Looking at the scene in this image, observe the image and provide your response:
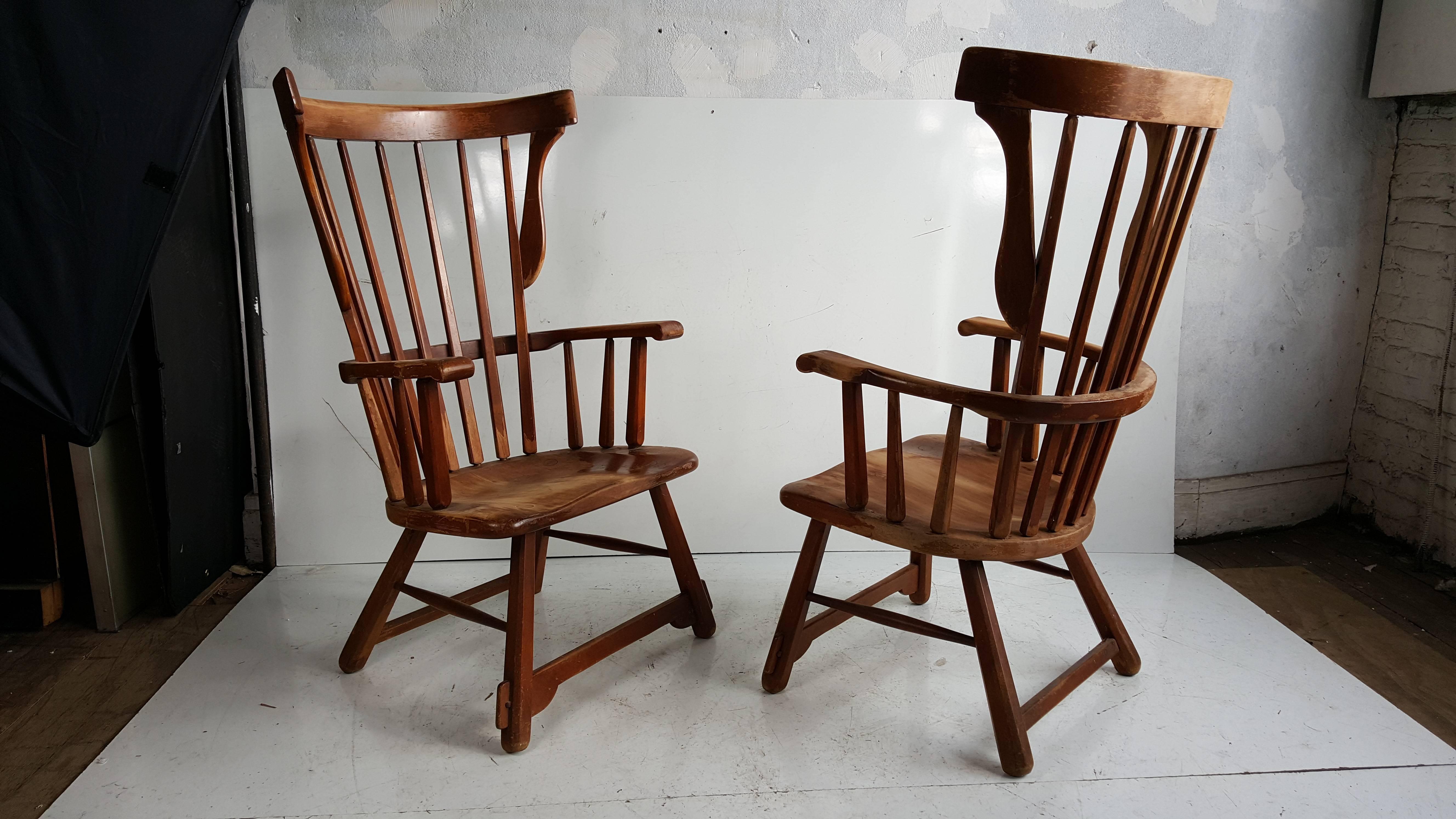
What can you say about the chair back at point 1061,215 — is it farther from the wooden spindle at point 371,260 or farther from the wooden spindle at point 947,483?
the wooden spindle at point 371,260

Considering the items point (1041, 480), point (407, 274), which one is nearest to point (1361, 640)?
point (1041, 480)

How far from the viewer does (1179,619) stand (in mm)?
2160

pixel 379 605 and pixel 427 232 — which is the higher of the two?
pixel 427 232

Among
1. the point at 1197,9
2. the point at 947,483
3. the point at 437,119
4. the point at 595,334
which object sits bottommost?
the point at 947,483

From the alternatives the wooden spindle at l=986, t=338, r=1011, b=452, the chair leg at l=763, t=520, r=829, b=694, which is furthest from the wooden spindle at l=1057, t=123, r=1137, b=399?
the chair leg at l=763, t=520, r=829, b=694

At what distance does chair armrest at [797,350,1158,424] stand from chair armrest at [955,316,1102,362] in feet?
0.58

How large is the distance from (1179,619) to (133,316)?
2.32m

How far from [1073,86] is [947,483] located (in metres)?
0.62

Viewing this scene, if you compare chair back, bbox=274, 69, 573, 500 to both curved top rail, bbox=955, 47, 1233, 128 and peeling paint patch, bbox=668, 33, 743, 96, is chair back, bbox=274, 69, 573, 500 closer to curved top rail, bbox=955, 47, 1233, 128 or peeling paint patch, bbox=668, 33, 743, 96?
peeling paint patch, bbox=668, 33, 743, 96

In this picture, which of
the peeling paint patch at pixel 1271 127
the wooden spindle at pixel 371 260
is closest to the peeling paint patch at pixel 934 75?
the peeling paint patch at pixel 1271 127

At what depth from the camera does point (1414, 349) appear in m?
2.59

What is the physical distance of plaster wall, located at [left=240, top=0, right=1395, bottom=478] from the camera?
2271 mm

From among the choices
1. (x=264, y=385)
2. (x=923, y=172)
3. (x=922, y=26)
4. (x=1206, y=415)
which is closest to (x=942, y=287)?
(x=923, y=172)

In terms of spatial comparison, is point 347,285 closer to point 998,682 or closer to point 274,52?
point 274,52
